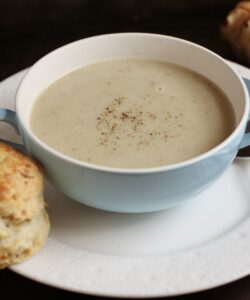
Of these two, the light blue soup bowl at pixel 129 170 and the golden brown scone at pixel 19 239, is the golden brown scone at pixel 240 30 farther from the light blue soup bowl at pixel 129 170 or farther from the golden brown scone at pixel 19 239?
the golden brown scone at pixel 19 239

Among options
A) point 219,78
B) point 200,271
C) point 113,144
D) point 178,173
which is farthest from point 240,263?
point 219,78

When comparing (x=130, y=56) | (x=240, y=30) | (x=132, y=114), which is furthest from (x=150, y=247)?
(x=240, y=30)

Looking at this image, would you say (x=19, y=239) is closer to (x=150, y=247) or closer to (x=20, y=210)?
(x=20, y=210)

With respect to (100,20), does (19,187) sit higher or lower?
higher

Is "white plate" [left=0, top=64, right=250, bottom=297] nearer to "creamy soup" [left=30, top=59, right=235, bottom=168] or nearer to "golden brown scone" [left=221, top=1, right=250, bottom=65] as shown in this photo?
"creamy soup" [left=30, top=59, right=235, bottom=168]

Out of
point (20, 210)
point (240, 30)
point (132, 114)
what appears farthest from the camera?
point (240, 30)

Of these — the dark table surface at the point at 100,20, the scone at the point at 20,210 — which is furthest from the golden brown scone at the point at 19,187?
the dark table surface at the point at 100,20

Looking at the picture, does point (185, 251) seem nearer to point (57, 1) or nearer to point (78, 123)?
point (78, 123)
